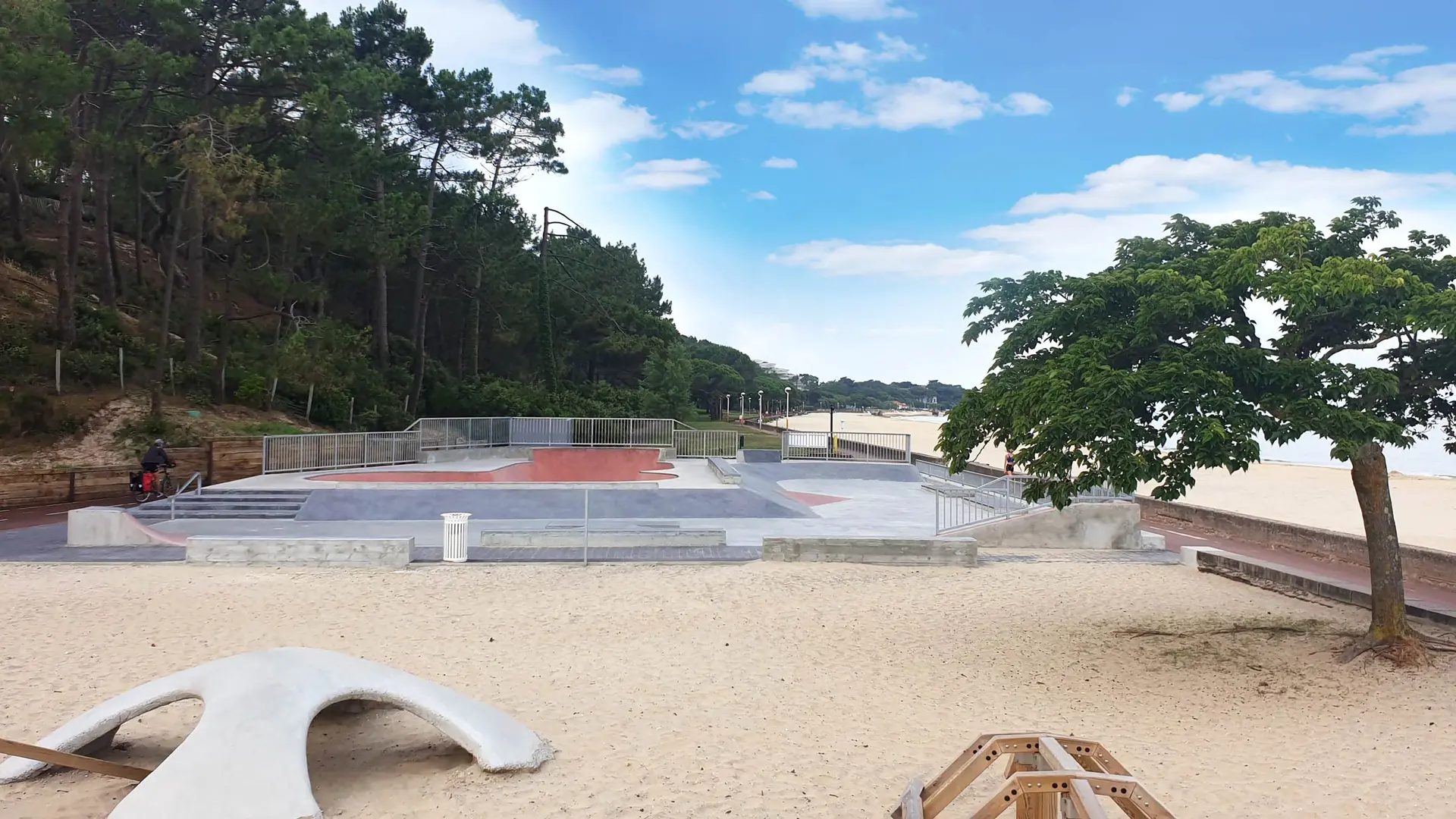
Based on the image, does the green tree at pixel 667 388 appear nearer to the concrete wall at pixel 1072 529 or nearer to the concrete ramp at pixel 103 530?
the concrete wall at pixel 1072 529

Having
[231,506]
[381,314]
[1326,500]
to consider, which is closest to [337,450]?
[231,506]

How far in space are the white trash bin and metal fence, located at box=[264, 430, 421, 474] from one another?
37.6 feet

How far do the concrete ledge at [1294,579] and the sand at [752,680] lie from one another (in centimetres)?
39

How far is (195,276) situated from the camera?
28.3 m

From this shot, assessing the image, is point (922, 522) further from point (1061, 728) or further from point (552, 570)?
point (1061, 728)

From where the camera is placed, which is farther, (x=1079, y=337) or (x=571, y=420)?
(x=571, y=420)

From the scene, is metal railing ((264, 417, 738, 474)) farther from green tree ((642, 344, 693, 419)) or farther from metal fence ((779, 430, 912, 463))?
green tree ((642, 344, 693, 419))

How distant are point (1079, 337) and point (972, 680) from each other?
379 cm

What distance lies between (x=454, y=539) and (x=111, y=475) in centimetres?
1311

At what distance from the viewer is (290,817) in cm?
502

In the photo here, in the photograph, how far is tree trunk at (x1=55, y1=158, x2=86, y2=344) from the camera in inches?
973

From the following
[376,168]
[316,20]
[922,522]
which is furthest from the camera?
[376,168]

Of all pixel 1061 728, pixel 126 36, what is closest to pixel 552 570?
pixel 1061 728

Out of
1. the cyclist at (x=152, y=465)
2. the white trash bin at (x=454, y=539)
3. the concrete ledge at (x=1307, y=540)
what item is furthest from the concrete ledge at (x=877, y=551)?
the cyclist at (x=152, y=465)
